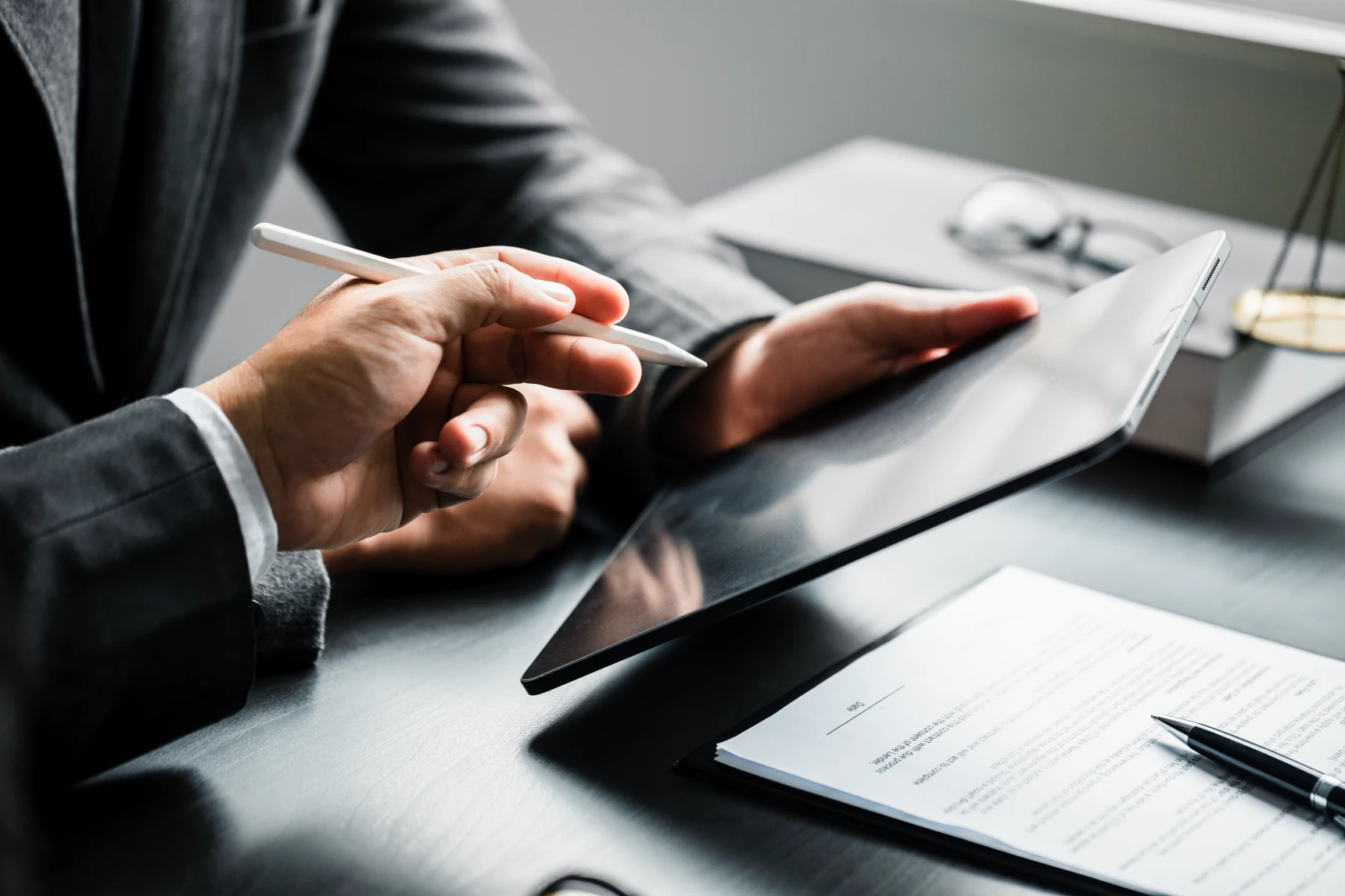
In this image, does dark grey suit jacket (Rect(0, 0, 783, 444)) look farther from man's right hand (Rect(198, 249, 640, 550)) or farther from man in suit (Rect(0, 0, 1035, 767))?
man's right hand (Rect(198, 249, 640, 550))

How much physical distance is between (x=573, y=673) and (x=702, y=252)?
450 millimetres

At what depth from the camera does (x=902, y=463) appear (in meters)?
0.60

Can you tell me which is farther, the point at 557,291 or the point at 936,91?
the point at 936,91

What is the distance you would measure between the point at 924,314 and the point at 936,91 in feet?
3.21

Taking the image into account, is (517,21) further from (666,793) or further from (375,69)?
(666,793)

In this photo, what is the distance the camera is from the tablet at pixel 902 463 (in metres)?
0.52

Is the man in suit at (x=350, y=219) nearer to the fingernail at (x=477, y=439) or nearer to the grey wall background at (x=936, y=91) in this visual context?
the fingernail at (x=477, y=439)

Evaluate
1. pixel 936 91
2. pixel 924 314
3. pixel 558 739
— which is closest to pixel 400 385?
pixel 558 739

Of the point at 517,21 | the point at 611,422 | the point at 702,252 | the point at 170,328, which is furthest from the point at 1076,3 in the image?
the point at 517,21

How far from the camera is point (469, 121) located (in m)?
1.09

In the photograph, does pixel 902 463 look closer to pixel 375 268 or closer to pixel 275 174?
A: pixel 375 268

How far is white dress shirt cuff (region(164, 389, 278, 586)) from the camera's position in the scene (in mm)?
528

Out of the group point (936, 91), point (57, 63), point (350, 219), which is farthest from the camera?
point (936, 91)

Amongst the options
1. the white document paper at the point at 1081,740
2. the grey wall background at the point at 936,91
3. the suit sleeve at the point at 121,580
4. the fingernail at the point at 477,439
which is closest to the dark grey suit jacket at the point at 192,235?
A: the suit sleeve at the point at 121,580
